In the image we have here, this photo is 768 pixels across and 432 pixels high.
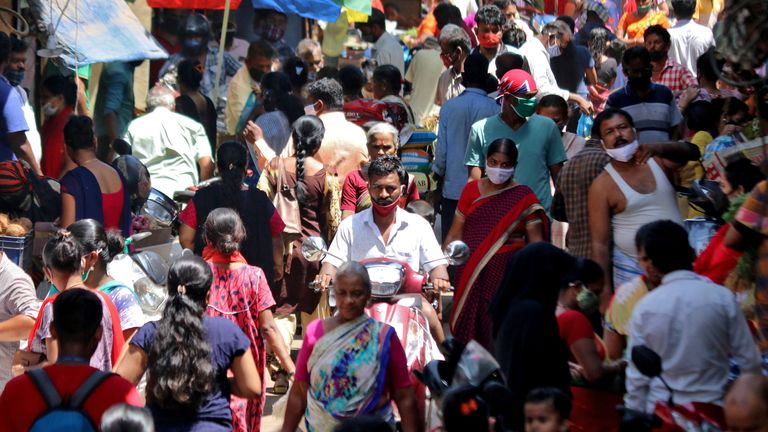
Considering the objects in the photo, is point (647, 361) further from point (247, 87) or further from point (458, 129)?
point (247, 87)

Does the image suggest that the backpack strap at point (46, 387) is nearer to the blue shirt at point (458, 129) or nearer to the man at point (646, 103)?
the man at point (646, 103)

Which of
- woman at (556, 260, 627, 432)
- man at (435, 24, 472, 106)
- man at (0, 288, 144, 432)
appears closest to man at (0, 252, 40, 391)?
man at (0, 288, 144, 432)

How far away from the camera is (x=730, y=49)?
215 inches

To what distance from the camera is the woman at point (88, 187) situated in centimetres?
880

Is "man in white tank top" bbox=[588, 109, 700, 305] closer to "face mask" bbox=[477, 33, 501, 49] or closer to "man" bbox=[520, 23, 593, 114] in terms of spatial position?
"man" bbox=[520, 23, 593, 114]

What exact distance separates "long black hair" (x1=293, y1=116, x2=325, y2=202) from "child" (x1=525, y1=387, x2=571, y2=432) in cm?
491

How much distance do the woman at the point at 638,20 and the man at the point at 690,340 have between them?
9921 mm

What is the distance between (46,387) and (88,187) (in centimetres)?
358

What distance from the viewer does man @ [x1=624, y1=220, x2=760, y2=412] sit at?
5.39 metres

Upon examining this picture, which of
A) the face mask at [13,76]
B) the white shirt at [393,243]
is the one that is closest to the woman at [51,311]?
the white shirt at [393,243]

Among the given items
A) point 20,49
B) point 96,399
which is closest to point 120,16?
point 20,49

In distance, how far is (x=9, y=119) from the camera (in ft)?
32.7

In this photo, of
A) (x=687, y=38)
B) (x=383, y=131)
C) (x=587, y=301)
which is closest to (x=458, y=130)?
(x=383, y=131)

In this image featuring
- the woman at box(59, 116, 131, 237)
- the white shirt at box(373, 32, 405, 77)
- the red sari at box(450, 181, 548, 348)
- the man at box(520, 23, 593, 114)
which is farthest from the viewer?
the white shirt at box(373, 32, 405, 77)
